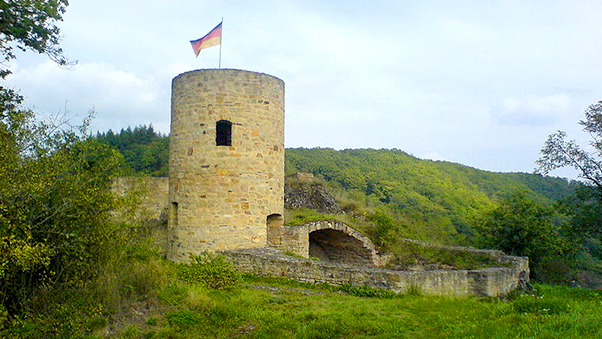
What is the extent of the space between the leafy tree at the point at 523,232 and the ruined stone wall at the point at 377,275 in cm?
921

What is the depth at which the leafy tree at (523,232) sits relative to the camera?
1936cm

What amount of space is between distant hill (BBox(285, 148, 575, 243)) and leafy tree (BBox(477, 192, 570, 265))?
231 inches

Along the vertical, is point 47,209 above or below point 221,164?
below

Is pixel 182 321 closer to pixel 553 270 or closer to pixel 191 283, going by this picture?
pixel 191 283

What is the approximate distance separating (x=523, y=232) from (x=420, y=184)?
24.1 metres

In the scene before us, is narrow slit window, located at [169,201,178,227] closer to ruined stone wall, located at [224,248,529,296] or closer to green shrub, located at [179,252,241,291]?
ruined stone wall, located at [224,248,529,296]

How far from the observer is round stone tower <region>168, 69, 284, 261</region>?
11.4 metres

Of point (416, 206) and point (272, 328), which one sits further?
point (416, 206)

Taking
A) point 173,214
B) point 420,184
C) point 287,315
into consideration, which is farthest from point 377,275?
point 420,184

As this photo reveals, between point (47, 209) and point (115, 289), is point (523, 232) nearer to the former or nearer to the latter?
point (115, 289)

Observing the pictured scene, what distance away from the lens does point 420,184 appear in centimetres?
4378

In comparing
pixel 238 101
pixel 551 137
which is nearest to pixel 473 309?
pixel 238 101

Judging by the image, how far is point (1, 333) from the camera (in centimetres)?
523

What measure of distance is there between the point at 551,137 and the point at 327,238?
9475 mm
